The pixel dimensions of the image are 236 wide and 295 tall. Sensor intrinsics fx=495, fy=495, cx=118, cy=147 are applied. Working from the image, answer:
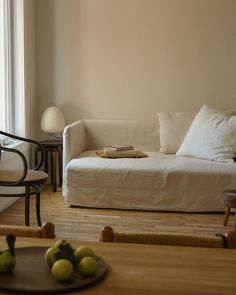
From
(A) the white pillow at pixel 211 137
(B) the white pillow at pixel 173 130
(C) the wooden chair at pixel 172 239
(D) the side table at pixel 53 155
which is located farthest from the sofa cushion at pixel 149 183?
(C) the wooden chair at pixel 172 239

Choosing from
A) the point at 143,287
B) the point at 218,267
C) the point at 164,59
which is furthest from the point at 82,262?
the point at 164,59

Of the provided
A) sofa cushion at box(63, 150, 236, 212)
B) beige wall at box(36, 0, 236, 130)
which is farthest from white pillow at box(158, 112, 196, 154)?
sofa cushion at box(63, 150, 236, 212)

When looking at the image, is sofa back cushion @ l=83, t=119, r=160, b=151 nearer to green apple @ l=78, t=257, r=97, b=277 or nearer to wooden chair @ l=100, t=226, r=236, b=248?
wooden chair @ l=100, t=226, r=236, b=248

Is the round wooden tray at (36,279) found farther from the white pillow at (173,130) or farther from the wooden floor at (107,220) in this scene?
the white pillow at (173,130)

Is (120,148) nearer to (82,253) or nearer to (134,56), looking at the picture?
(134,56)

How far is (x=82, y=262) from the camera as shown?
129 cm

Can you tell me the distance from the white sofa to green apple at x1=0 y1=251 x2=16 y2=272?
3088 millimetres

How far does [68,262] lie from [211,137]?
11.5 ft

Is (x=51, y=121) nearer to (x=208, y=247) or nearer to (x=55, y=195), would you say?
(x=55, y=195)

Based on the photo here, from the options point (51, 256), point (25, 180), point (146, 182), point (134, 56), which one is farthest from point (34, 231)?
point (134, 56)

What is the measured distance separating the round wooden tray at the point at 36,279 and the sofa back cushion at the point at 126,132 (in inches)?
148

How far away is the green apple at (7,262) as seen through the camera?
1.28m

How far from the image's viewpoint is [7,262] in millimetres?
1288

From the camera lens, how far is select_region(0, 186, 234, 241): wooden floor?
153 inches
